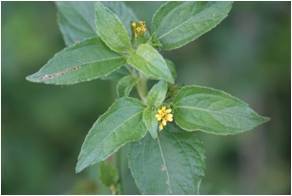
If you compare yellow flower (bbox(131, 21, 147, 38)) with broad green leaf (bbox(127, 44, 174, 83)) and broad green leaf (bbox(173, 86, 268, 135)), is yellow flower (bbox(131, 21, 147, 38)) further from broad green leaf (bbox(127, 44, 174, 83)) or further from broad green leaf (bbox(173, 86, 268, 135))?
broad green leaf (bbox(173, 86, 268, 135))

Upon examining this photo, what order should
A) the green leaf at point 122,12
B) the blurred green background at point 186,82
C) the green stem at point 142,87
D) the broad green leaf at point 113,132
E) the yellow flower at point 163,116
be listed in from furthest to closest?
the blurred green background at point 186,82
the green leaf at point 122,12
the green stem at point 142,87
the yellow flower at point 163,116
the broad green leaf at point 113,132

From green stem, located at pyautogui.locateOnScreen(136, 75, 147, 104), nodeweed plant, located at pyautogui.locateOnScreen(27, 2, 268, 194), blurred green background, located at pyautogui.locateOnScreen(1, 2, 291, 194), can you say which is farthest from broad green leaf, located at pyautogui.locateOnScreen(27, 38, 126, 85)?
blurred green background, located at pyautogui.locateOnScreen(1, 2, 291, 194)

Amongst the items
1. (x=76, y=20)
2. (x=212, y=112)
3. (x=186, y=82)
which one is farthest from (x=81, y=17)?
(x=186, y=82)

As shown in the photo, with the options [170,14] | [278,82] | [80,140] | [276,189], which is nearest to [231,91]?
[278,82]

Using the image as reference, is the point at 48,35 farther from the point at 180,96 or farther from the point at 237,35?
the point at 180,96

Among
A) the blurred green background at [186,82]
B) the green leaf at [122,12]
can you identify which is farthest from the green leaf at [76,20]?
the blurred green background at [186,82]

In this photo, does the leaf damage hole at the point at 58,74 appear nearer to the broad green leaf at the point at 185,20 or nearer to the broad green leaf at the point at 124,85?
the broad green leaf at the point at 124,85

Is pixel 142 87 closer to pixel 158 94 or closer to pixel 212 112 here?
pixel 158 94
